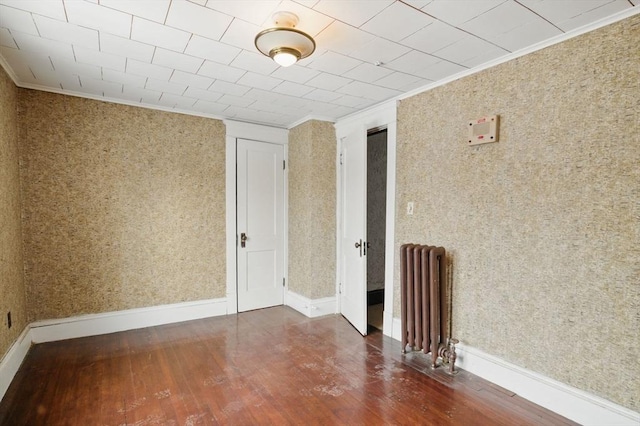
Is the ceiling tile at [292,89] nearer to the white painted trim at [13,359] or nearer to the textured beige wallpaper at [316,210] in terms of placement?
the textured beige wallpaper at [316,210]

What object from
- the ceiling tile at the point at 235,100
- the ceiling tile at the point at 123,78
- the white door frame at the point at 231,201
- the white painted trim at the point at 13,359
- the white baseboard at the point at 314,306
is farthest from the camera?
the white door frame at the point at 231,201

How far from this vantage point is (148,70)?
2.68m

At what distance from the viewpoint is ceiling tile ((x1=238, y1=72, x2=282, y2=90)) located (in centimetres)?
278

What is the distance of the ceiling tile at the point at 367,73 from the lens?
2593 millimetres

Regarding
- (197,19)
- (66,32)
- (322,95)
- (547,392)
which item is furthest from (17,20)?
(547,392)

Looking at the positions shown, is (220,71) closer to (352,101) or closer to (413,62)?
(352,101)

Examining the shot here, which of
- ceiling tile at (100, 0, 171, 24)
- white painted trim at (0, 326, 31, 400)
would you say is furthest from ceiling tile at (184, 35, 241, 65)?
white painted trim at (0, 326, 31, 400)

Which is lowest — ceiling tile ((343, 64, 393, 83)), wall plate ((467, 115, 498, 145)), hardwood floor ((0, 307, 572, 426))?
hardwood floor ((0, 307, 572, 426))

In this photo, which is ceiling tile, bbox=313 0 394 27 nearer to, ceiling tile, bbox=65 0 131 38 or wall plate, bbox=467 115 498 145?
ceiling tile, bbox=65 0 131 38

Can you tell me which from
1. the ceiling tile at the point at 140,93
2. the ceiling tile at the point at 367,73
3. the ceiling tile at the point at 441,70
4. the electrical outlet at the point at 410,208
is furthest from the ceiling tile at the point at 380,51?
the ceiling tile at the point at 140,93

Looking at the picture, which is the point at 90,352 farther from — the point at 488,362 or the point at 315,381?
the point at 488,362

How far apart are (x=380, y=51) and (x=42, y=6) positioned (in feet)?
6.59

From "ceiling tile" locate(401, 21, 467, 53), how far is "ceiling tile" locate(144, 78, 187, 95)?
2028mm

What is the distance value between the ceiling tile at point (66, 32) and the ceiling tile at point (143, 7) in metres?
0.41
